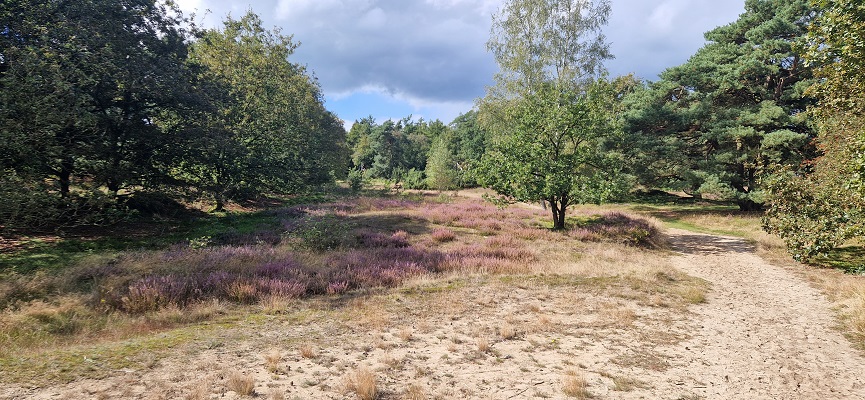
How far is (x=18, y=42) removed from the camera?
41.0ft

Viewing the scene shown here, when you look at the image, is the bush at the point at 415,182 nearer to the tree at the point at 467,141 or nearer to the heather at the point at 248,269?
the tree at the point at 467,141

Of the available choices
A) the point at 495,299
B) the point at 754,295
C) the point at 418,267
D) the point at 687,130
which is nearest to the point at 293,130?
the point at 418,267

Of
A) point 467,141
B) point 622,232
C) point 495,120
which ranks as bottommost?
point 622,232

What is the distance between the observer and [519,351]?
20.3ft

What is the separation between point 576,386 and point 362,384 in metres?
2.82

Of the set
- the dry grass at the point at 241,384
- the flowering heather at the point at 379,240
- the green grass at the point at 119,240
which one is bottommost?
the dry grass at the point at 241,384

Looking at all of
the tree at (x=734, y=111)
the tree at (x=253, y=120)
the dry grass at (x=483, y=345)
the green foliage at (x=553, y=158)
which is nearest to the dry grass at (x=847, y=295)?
the dry grass at (x=483, y=345)

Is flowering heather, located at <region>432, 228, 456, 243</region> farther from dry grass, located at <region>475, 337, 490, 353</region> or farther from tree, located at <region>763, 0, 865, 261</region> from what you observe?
tree, located at <region>763, 0, 865, 261</region>

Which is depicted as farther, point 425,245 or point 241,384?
point 425,245

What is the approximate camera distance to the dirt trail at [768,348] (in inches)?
205

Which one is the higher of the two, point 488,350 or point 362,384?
point 362,384

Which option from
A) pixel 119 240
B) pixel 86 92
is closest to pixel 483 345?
pixel 119 240

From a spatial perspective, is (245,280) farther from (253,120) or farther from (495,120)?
(495,120)

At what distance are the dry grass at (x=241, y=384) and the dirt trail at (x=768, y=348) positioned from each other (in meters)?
5.91
